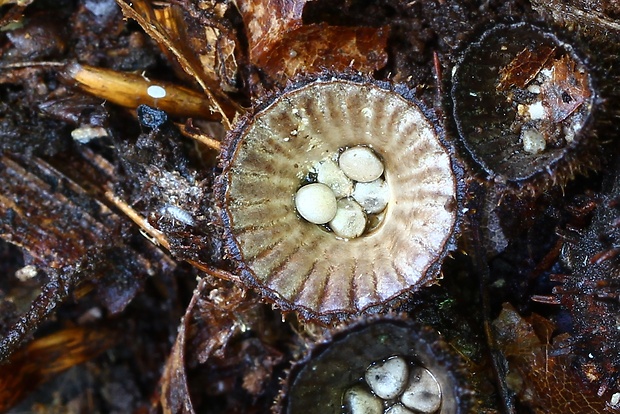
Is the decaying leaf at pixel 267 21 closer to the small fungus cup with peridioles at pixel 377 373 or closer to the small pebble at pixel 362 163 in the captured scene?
the small pebble at pixel 362 163

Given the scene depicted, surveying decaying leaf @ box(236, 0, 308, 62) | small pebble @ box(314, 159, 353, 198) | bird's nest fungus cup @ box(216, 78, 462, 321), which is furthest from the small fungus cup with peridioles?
decaying leaf @ box(236, 0, 308, 62)

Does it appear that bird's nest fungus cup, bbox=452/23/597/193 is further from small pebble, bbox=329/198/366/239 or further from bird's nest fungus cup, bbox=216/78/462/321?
small pebble, bbox=329/198/366/239

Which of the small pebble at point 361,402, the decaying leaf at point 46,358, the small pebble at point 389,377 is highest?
the small pebble at point 389,377

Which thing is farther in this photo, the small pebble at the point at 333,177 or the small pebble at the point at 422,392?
the small pebble at the point at 333,177

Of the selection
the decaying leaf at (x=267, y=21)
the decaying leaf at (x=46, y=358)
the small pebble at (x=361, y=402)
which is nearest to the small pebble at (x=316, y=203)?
the decaying leaf at (x=267, y=21)

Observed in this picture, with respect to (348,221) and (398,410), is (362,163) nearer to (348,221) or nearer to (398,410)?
(348,221)

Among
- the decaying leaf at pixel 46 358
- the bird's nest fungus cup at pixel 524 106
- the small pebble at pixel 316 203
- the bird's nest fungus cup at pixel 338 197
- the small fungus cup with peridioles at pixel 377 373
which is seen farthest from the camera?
the decaying leaf at pixel 46 358
